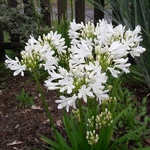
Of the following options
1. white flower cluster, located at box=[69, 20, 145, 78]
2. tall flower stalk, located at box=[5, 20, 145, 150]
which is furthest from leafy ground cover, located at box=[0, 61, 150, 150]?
white flower cluster, located at box=[69, 20, 145, 78]

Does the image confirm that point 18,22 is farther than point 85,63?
Yes

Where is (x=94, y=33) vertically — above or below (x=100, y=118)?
above

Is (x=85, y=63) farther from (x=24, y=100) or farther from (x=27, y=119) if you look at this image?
(x=24, y=100)

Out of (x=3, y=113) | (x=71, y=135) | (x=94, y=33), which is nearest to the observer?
(x=94, y=33)

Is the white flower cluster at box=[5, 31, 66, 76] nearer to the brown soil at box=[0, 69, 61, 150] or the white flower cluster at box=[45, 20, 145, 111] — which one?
the white flower cluster at box=[45, 20, 145, 111]

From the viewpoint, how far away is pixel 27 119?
102 inches

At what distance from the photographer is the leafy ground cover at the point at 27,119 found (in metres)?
2.31

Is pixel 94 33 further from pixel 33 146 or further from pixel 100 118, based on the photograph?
pixel 33 146

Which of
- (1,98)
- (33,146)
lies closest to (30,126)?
(33,146)

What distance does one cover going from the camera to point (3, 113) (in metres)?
2.70

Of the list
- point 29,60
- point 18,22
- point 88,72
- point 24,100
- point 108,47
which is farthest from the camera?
point 18,22

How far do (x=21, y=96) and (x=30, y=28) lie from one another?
0.79 m

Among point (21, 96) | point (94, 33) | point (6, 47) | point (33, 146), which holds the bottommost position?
point (33, 146)

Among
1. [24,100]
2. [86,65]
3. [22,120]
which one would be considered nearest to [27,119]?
[22,120]
